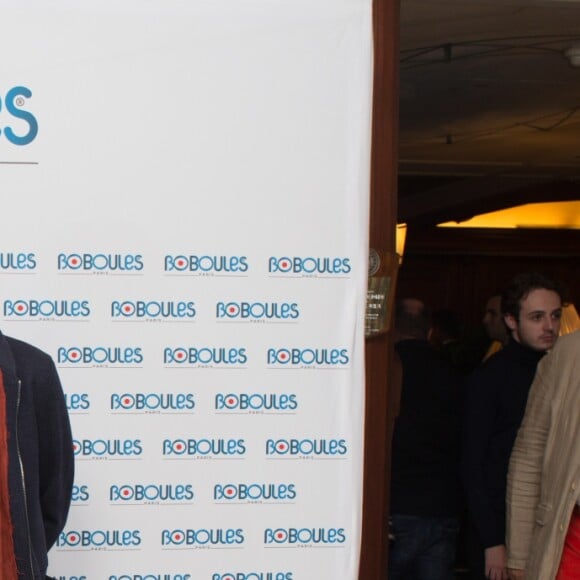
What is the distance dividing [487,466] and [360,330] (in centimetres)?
106

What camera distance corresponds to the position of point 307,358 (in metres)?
3.05

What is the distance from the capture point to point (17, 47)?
9.71 feet

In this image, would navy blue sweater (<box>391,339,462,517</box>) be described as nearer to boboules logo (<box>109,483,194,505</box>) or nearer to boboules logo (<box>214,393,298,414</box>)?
boboules logo (<box>214,393,298,414</box>)

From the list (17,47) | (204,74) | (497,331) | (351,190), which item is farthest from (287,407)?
→ (497,331)

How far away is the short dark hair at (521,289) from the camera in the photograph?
152 inches

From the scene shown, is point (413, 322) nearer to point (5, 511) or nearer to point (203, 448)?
point (203, 448)

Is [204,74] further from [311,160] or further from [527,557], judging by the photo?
[527,557]

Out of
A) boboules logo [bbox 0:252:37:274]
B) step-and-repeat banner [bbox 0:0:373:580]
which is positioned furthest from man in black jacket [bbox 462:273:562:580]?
boboules logo [bbox 0:252:37:274]

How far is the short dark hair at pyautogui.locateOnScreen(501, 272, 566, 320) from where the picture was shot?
386 centimetres

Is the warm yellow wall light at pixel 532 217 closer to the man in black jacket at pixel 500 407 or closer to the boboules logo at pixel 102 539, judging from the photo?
the man in black jacket at pixel 500 407

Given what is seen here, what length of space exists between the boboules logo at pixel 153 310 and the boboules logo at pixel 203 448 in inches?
12.8

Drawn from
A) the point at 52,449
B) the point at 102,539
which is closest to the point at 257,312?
the point at 102,539

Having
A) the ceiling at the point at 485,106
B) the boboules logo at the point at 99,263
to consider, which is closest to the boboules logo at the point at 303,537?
the boboules logo at the point at 99,263

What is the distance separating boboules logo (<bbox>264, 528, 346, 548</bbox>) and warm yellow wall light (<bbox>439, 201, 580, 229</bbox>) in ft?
24.2
